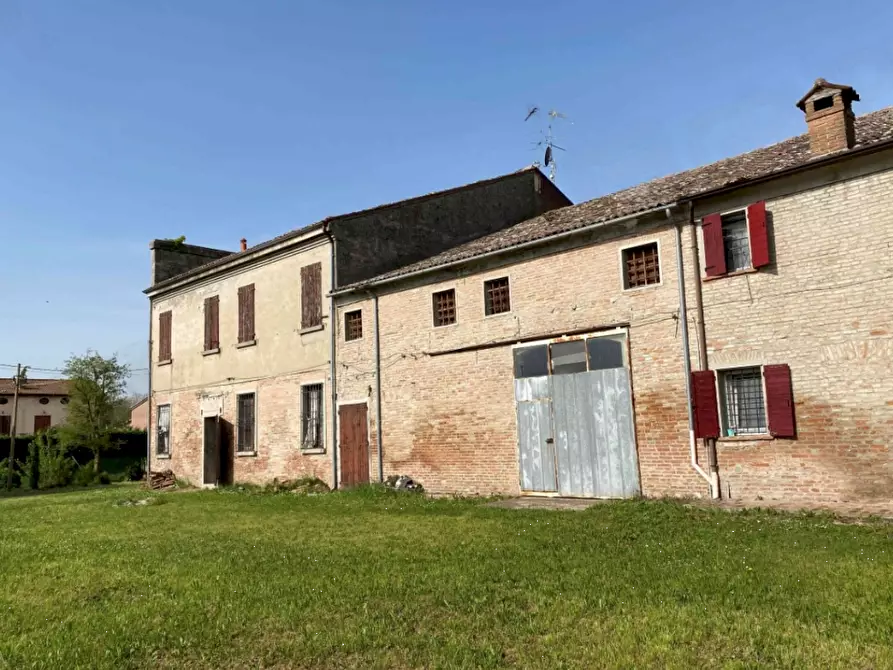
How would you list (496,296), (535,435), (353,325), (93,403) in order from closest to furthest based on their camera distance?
(535,435)
(496,296)
(353,325)
(93,403)

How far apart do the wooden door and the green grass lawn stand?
6572 mm

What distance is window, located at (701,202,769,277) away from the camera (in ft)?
36.8

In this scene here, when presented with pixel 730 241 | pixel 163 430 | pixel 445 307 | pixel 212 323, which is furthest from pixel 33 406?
pixel 730 241

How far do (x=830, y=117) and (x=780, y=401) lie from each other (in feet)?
16.2

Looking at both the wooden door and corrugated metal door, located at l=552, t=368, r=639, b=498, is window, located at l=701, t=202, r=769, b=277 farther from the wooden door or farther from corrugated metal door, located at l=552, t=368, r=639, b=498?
the wooden door

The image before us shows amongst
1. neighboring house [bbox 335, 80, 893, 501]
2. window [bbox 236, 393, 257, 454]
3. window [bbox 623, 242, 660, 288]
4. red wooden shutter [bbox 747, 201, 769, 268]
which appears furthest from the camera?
window [bbox 236, 393, 257, 454]

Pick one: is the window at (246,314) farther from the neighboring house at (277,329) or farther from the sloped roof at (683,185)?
the sloped roof at (683,185)

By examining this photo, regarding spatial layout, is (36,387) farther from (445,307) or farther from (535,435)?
(535,435)

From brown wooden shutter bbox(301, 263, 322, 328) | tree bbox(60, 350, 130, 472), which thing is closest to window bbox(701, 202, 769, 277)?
brown wooden shutter bbox(301, 263, 322, 328)

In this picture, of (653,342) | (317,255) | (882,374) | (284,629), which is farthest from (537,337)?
(284,629)

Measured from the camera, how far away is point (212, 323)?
2230 centimetres

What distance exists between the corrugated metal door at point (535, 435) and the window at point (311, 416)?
6496 mm

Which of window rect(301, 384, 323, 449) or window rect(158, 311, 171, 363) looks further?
window rect(158, 311, 171, 363)

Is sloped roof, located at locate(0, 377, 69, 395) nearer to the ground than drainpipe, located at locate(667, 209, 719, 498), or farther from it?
farther from it
